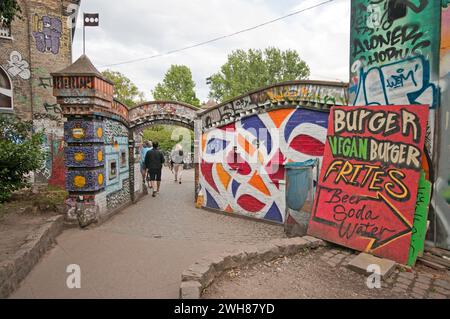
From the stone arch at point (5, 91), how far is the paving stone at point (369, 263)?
1311cm

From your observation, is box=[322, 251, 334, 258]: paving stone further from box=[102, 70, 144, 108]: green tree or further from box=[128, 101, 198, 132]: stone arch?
box=[102, 70, 144, 108]: green tree

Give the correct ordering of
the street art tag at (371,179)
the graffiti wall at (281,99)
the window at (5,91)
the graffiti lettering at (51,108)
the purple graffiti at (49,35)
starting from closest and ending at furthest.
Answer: the street art tag at (371,179), the graffiti wall at (281,99), the window at (5,91), the purple graffiti at (49,35), the graffiti lettering at (51,108)

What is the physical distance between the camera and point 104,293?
3656 mm

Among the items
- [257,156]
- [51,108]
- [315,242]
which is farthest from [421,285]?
[51,108]

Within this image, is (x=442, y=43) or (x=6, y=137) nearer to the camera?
(x=442, y=43)

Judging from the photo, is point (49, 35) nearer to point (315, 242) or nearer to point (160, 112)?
point (160, 112)

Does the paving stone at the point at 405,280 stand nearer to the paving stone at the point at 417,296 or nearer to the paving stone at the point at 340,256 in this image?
the paving stone at the point at 417,296

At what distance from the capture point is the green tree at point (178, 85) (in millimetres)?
35219

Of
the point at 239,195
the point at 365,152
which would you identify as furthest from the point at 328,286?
the point at 239,195

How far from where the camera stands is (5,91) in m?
11.4

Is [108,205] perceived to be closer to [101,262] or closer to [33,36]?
[101,262]

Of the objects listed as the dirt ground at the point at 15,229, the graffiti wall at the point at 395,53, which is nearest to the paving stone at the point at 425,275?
the graffiti wall at the point at 395,53

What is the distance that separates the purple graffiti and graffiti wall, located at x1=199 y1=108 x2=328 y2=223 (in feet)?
27.3
